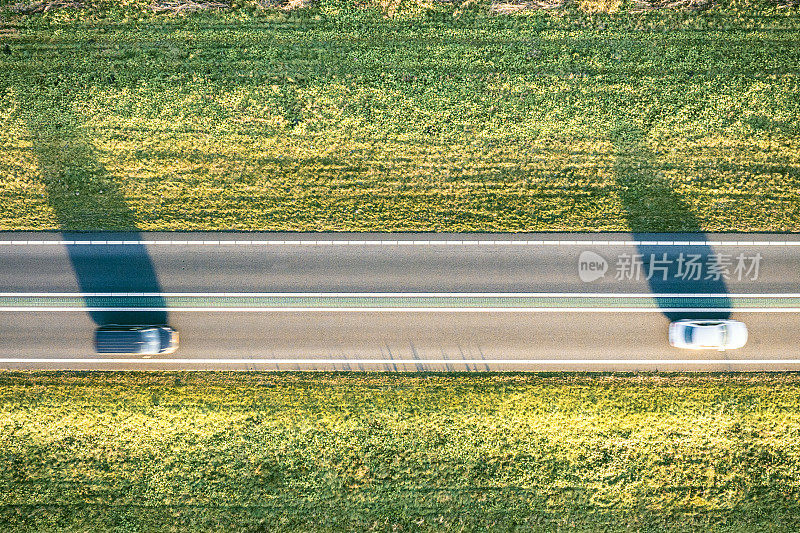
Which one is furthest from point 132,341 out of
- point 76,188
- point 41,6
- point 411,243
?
point 41,6

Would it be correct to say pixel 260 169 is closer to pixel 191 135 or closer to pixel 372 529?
pixel 191 135

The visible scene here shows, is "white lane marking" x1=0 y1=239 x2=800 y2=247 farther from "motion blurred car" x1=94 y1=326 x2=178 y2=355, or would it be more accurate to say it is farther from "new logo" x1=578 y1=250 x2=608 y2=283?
"motion blurred car" x1=94 y1=326 x2=178 y2=355

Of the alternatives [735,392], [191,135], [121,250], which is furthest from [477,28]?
[735,392]

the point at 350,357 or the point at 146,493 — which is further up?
the point at 350,357

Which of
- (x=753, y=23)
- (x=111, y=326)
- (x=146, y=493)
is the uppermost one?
(x=753, y=23)

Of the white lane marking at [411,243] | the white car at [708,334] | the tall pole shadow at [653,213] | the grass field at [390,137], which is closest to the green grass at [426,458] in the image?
the white car at [708,334]

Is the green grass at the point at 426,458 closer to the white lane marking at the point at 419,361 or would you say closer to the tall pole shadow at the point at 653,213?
the white lane marking at the point at 419,361
